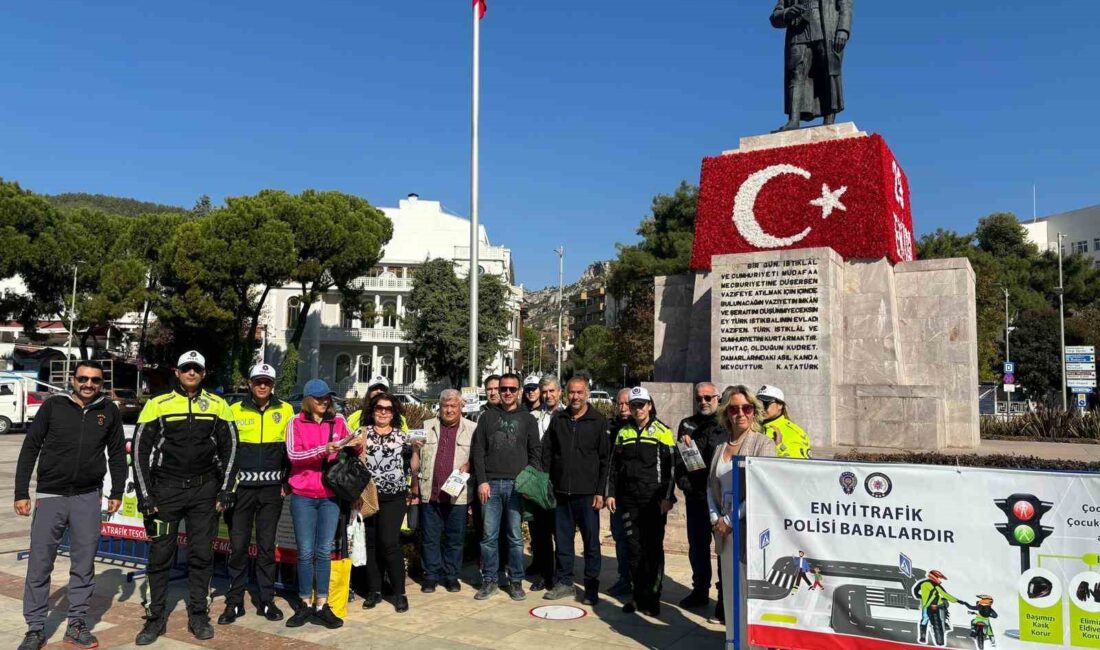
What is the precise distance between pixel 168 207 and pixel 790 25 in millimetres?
142386

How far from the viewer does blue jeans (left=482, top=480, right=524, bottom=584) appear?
600 cm

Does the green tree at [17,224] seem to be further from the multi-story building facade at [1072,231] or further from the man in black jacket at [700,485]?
the multi-story building facade at [1072,231]

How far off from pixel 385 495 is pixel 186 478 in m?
1.35

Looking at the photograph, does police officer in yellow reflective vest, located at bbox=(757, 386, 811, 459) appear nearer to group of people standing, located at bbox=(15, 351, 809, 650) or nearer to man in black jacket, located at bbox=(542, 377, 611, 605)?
group of people standing, located at bbox=(15, 351, 809, 650)

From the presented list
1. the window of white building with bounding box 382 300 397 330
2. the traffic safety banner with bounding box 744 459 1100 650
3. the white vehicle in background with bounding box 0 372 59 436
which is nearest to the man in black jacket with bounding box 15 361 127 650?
the traffic safety banner with bounding box 744 459 1100 650

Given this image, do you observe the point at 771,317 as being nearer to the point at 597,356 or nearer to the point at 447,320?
the point at 447,320

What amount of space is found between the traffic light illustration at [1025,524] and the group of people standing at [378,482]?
124 cm

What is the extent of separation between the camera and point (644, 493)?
5.65 metres

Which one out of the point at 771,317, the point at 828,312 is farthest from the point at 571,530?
the point at 828,312

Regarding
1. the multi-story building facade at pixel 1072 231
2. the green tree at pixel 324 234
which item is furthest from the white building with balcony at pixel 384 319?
the multi-story building facade at pixel 1072 231

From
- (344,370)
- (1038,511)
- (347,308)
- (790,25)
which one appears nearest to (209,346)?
(347,308)

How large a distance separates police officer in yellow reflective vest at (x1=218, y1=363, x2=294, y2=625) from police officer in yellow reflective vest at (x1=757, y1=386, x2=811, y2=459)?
3373 mm

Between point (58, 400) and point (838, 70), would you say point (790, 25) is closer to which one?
point (838, 70)

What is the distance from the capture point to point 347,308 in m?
40.2
